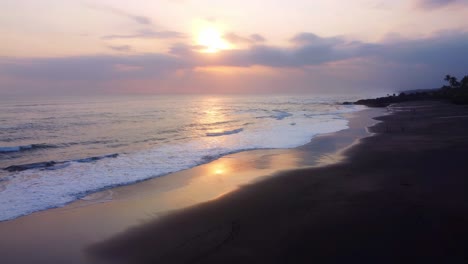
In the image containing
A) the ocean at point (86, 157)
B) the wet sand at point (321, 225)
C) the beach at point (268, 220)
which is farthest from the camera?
the ocean at point (86, 157)

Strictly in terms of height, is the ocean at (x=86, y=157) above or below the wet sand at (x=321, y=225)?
below

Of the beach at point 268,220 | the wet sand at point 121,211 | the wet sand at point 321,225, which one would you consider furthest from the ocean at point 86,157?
the wet sand at point 321,225

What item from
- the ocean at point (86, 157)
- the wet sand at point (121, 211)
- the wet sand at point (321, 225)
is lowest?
the ocean at point (86, 157)

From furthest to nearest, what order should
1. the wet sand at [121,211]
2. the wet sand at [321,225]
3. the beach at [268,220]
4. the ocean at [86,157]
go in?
1. the ocean at [86,157]
2. the wet sand at [121,211]
3. the beach at [268,220]
4. the wet sand at [321,225]

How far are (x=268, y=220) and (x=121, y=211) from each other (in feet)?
13.6

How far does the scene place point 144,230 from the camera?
805 cm

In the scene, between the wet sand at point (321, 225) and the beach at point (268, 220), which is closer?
the wet sand at point (321, 225)

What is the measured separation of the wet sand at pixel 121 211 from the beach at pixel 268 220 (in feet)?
0.10

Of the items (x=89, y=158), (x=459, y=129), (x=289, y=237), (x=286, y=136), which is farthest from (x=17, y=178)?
(x=459, y=129)

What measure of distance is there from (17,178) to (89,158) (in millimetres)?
4602

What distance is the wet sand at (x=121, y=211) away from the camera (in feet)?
23.2

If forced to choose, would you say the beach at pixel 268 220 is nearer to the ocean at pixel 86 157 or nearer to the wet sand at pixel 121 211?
the wet sand at pixel 121 211

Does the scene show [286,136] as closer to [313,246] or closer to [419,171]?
[419,171]

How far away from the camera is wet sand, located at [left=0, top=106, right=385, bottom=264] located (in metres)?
7.07
